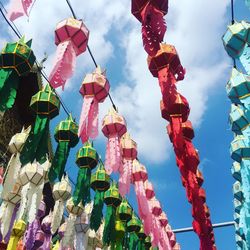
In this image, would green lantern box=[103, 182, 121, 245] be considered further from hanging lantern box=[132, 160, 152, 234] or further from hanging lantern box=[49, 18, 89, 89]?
hanging lantern box=[49, 18, 89, 89]

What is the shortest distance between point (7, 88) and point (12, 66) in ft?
1.48

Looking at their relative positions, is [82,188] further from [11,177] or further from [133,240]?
[133,240]

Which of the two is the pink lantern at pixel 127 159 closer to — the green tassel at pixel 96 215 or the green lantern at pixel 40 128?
the green tassel at pixel 96 215

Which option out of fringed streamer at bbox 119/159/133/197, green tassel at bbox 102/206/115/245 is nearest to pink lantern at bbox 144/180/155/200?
green tassel at bbox 102/206/115/245

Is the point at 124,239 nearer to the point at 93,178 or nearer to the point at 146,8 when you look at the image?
the point at 93,178

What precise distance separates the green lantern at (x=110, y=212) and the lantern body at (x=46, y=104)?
283cm

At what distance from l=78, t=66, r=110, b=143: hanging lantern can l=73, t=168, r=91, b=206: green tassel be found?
4.38 feet

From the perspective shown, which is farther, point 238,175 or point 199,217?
point 238,175

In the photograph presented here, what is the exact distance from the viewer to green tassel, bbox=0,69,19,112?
16.2ft

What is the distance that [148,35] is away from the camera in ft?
14.6

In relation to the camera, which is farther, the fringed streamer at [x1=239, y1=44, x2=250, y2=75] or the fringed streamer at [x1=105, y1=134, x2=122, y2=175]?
the fringed streamer at [x1=105, y1=134, x2=122, y2=175]

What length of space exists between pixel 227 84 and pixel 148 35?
6.04 feet

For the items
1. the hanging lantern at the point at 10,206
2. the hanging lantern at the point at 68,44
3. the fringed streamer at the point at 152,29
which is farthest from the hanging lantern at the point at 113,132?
the fringed streamer at the point at 152,29

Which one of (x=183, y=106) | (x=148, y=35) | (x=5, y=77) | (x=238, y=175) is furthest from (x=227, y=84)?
(x=5, y=77)
